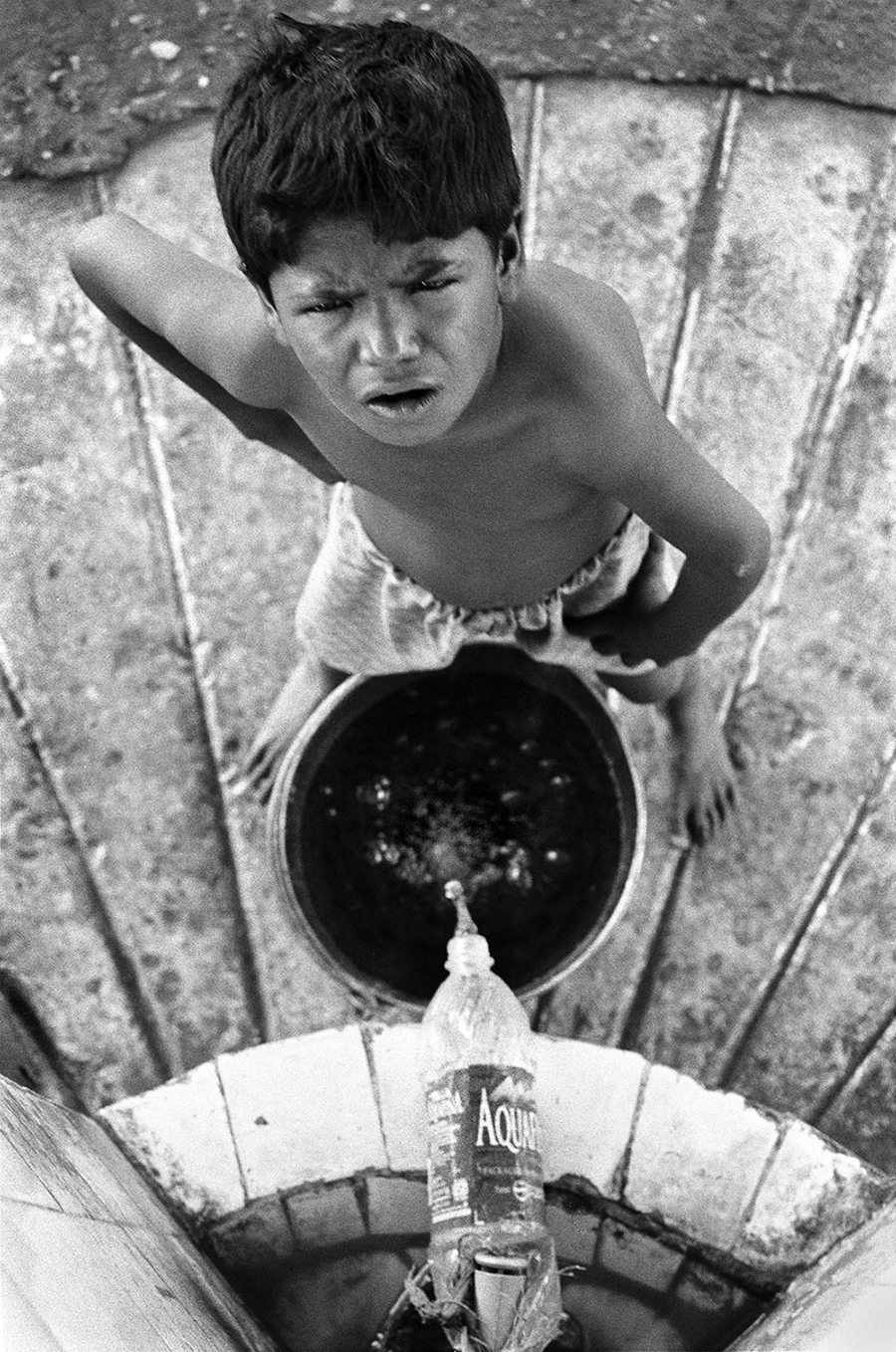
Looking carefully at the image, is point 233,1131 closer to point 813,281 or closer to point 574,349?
point 574,349

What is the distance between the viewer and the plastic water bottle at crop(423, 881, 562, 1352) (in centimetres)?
134

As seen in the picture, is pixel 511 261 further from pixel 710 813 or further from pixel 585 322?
pixel 710 813

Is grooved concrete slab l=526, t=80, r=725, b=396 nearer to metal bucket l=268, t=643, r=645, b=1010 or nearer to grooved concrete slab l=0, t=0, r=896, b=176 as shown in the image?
grooved concrete slab l=0, t=0, r=896, b=176

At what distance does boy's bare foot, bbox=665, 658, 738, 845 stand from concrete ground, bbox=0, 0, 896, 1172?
0.10 ft

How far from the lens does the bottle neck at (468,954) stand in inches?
62.7

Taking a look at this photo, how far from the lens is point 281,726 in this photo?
77.3 inches

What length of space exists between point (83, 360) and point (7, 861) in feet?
2.14

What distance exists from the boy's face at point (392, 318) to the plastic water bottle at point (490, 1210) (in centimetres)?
59

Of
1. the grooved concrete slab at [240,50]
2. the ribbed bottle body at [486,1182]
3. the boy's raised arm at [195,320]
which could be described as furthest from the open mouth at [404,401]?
the grooved concrete slab at [240,50]

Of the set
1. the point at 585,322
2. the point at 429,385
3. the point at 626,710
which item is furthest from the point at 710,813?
the point at 429,385

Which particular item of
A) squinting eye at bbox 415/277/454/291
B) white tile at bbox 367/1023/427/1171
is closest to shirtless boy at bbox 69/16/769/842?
squinting eye at bbox 415/277/454/291

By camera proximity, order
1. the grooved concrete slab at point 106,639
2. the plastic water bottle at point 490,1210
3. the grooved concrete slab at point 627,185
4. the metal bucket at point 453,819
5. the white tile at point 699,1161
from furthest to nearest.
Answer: the grooved concrete slab at point 627,185 < the grooved concrete slab at point 106,639 < the metal bucket at point 453,819 < the white tile at point 699,1161 < the plastic water bottle at point 490,1210

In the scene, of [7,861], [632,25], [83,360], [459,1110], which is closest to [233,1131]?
[459,1110]

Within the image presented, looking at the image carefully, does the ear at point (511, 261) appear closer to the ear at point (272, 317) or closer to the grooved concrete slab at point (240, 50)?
the ear at point (272, 317)
